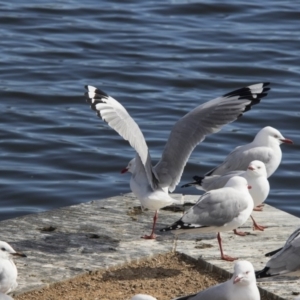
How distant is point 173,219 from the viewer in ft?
29.4

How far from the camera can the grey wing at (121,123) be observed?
8.67 meters

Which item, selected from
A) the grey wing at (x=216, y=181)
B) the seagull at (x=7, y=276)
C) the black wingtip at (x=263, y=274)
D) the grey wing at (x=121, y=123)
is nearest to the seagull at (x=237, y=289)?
the black wingtip at (x=263, y=274)

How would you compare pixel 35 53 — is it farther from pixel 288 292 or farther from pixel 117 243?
pixel 288 292

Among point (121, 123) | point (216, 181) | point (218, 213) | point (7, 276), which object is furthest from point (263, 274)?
point (121, 123)

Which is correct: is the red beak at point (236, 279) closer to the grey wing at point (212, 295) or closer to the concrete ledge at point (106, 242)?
the grey wing at point (212, 295)

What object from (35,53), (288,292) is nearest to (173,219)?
(288,292)

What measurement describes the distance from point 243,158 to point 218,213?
186 centimetres

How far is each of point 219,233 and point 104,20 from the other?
1277cm

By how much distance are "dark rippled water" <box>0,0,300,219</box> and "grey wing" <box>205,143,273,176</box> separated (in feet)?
9.35

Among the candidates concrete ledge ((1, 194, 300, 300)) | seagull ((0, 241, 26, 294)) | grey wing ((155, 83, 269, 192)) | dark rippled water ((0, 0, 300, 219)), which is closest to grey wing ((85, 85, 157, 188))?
grey wing ((155, 83, 269, 192))

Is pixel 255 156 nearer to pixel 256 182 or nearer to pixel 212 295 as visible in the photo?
pixel 256 182

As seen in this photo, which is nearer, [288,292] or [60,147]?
[288,292]

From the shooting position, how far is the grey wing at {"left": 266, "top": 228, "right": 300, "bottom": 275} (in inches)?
279

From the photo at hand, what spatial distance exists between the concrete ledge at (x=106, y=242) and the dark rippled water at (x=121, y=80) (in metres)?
3.55
